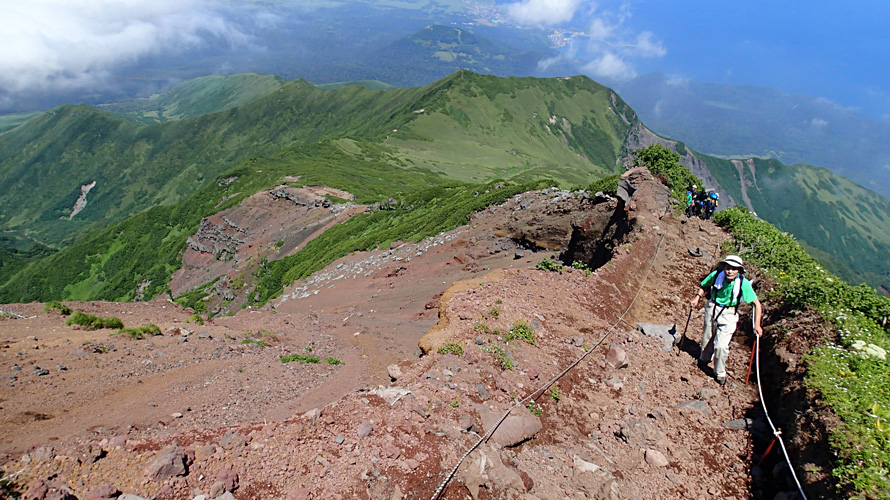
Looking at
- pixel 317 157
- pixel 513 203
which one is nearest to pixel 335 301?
pixel 513 203

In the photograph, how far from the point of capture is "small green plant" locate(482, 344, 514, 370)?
9304 millimetres

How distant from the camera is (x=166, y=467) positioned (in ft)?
19.6

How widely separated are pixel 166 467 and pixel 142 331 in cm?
1044

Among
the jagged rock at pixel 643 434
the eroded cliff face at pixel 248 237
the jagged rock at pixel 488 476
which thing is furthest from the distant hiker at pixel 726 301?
the eroded cliff face at pixel 248 237

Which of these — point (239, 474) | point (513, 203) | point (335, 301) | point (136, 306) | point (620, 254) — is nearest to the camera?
point (239, 474)

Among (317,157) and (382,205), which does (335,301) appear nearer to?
(382,205)

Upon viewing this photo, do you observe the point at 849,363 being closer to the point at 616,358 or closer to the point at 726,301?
the point at 726,301

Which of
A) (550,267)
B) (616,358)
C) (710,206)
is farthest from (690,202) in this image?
(616,358)

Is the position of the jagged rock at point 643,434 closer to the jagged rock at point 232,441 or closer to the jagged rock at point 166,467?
the jagged rock at point 232,441

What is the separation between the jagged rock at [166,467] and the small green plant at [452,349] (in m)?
4.98

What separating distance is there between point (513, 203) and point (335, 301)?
15.4 m

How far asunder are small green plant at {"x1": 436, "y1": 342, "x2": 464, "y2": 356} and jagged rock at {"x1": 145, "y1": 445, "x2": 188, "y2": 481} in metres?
4.98

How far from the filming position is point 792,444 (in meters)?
7.39

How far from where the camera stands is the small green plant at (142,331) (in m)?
14.0
